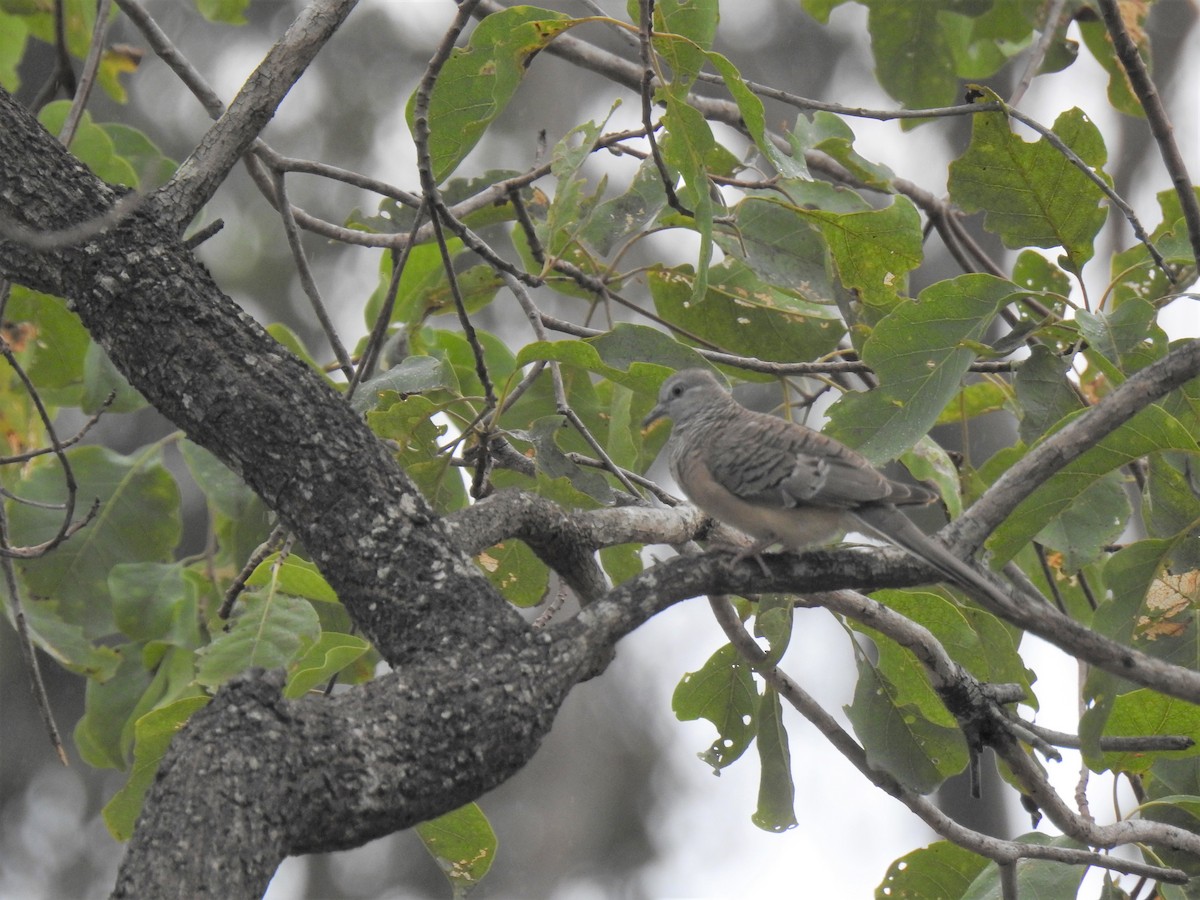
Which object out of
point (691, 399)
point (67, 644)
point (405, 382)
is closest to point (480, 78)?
point (405, 382)

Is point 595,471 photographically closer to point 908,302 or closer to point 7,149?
point 908,302

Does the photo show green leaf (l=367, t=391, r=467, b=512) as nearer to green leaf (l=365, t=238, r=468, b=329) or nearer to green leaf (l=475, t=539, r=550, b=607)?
green leaf (l=475, t=539, r=550, b=607)

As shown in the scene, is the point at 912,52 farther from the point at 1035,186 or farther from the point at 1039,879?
the point at 1039,879

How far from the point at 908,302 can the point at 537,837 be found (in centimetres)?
969

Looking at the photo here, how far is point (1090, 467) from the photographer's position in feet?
8.70

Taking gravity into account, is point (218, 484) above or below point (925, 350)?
above

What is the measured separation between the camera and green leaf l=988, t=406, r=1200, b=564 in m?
2.56

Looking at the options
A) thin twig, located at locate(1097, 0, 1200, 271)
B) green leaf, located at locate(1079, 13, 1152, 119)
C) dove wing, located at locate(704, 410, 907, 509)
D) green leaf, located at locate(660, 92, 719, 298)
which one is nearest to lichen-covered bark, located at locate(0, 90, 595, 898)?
green leaf, located at locate(660, 92, 719, 298)

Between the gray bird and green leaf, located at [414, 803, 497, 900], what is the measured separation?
1.09 metres

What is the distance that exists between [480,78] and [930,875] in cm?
270

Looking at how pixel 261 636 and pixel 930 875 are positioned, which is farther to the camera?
pixel 930 875

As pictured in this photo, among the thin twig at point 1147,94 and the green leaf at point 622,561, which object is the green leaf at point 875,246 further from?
the green leaf at point 622,561

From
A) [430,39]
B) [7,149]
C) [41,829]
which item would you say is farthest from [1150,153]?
[41,829]

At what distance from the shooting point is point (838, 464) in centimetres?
346
